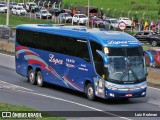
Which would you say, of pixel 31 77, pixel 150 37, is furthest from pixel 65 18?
pixel 31 77

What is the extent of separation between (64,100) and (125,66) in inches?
120

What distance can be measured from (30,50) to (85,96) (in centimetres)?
542

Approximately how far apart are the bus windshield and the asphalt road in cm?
113

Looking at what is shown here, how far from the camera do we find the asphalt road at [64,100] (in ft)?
72.5

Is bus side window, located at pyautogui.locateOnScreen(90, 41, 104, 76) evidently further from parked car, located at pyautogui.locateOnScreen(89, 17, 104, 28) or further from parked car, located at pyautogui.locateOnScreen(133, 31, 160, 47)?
parked car, located at pyautogui.locateOnScreen(89, 17, 104, 28)

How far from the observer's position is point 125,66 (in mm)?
23422

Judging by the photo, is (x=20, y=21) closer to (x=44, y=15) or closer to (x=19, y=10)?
(x=44, y=15)

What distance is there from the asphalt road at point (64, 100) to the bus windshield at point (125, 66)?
3.71 ft

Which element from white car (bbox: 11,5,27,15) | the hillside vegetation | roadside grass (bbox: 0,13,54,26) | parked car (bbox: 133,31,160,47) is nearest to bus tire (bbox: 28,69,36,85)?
parked car (bbox: 133,31,160,47)

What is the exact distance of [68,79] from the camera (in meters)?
26.2

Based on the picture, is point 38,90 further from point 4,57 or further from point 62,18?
point 62,18

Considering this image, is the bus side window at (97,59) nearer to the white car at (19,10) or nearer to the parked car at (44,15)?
the parked car at (44,15)

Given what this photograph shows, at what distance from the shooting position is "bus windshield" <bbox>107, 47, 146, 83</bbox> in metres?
23.3

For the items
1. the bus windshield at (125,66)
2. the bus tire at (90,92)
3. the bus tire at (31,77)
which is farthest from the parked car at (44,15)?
the bus windshield at (125,66)
